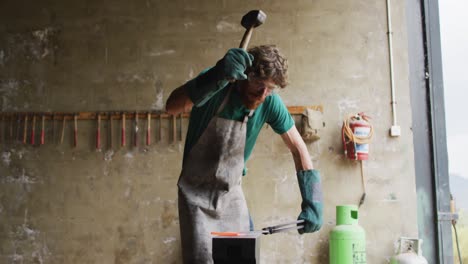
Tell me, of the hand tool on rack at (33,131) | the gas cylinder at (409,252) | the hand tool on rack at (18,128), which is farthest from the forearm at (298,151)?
the hand tool on rack at (18,128)

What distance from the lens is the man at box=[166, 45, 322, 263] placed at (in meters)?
2.62

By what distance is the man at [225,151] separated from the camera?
2.62m

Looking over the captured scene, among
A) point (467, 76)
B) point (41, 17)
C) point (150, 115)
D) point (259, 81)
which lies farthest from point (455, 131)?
point (41, 17)

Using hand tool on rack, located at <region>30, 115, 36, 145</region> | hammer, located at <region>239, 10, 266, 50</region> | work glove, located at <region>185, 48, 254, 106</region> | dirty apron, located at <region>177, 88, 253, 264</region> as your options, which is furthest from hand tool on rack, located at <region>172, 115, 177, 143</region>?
work glove, located at <region>185, 48, 254, 106</region>

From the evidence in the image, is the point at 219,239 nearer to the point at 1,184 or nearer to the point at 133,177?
the point at 133,177

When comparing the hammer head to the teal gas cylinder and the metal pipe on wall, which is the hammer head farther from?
the metal pipe on wall

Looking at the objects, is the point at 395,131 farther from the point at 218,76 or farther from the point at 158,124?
the point at 218,76

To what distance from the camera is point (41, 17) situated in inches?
200

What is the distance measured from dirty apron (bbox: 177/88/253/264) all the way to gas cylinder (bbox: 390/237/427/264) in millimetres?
2086

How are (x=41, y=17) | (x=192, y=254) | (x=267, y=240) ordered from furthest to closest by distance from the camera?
1. (x=41, y=17)
2. (x=267, y=240)
3. (x=192, y=254)

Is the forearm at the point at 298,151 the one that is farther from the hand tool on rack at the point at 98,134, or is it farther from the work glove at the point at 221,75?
the hand tool on rack at the point at 98,134

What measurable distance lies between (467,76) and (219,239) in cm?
393

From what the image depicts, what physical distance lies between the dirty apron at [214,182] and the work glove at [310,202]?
0.31 m

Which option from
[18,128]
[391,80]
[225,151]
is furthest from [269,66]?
[18,128]
